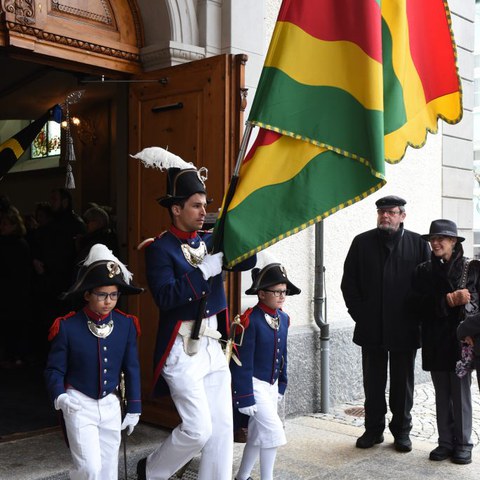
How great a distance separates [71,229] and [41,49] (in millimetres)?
3245

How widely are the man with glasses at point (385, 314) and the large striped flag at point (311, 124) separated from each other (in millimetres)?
2147

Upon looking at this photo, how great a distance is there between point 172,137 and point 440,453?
10.4 feet

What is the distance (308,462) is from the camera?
19.1 ft

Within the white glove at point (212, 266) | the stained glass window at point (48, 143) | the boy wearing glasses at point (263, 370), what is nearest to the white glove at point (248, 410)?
the boy wearing glasses at point (263, 370)

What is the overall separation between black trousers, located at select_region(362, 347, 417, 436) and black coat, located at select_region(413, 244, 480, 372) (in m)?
0.26

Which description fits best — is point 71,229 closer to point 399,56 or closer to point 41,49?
point 41,49

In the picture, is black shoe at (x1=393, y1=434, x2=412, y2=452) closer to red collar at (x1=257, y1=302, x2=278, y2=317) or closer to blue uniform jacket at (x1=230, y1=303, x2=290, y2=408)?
blue uniform jacket at (x1=230, y1=303, x2=290, y2=408)

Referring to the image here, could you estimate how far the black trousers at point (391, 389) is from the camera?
20.3 ft

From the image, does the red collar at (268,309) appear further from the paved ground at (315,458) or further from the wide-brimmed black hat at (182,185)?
the paved ground at (315,458)

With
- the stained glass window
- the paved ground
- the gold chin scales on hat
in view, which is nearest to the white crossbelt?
the gold chin scales on hat

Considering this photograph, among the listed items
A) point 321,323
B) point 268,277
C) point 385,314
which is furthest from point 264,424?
point 321,323

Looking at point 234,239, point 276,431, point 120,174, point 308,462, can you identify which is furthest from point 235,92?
point 308,462

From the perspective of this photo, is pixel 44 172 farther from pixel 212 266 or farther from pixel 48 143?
pixel 212 266

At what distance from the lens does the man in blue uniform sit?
4.40 metres
